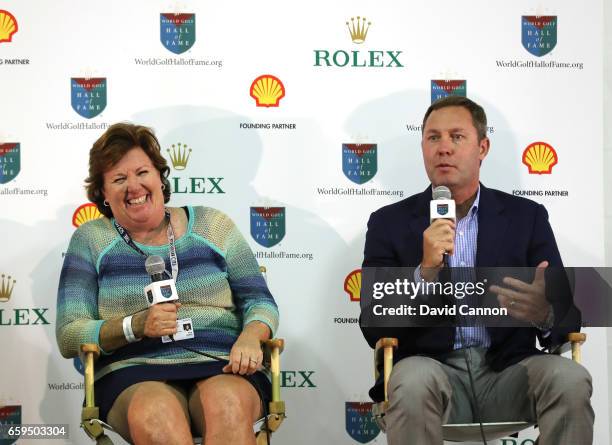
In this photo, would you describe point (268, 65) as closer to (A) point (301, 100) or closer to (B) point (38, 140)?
(A) point (301, 100)

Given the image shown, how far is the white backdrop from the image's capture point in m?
4.18

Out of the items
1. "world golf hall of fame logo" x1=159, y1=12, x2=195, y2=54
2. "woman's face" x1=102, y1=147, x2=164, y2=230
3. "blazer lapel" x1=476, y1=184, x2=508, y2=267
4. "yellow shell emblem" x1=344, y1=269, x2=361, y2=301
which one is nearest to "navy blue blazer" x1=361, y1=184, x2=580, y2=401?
"blazer lapel" x1=476, y1=184, x2=508, y2=267

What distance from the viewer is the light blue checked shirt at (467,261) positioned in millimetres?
3412

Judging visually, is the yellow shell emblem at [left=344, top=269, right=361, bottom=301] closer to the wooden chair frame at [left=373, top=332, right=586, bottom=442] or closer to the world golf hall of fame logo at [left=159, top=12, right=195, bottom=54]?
the wooden chair frame at [left=373, top=332, right=586, bottom=442]

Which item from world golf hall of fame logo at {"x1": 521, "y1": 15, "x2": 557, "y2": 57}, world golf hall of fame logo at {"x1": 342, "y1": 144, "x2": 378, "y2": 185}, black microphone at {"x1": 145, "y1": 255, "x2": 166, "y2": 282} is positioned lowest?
black microphone at {"x1": 145, "y1": 255, "x2": 166, "y2": 282}

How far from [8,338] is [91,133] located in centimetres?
100

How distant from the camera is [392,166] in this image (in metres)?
4.25

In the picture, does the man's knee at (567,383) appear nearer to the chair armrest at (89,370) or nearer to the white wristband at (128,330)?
the white wristband at (128,330)

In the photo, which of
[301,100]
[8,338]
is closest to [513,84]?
[301,100]

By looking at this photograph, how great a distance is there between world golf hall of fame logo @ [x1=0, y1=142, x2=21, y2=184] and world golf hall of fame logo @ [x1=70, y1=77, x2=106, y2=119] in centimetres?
33

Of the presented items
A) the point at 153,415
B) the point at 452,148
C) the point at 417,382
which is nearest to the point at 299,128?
the point at 452,148

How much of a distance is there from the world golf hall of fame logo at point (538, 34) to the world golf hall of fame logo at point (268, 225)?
4.55 feet

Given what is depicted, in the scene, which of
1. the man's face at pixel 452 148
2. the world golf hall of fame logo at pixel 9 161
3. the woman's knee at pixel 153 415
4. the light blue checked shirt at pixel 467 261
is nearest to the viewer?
the woman's knee at pixel 153 415

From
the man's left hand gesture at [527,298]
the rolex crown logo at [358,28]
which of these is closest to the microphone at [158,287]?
the man's left hand gesture at [527,298]
